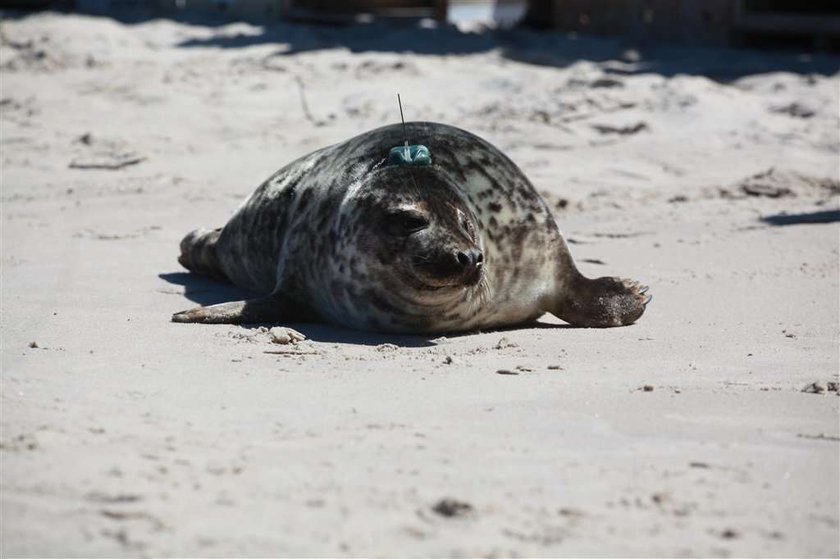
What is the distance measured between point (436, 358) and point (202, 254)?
6.53 ft

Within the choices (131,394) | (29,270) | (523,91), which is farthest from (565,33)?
(131,394)

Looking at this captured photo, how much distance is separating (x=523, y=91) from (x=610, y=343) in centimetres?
549

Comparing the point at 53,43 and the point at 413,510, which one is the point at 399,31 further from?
the point at 413,510

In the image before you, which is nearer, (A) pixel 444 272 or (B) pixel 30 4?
(A) pixel 444 272

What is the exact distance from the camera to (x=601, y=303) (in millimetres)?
4992

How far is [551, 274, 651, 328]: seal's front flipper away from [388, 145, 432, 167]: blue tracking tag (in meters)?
0.71

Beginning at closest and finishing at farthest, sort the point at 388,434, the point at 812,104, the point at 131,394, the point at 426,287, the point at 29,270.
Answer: the point at 388,434, the point at 131,394, the point at 426,287, the point at 29,270, the point at 812,104

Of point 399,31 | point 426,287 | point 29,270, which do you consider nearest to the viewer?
point 426,287

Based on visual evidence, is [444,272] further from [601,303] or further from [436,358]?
[601,303]

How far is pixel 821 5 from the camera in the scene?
12773 millimetres

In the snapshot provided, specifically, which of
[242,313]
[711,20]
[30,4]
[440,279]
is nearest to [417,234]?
[440,279]

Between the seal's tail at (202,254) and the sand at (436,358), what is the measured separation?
7 centimetres

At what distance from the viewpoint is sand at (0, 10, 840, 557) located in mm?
2666

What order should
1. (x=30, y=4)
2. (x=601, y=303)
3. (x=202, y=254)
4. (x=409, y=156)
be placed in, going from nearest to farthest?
(x=409, y=156) → (x=601, y=303) → (x=202, y=254) → (x=30, y=4)
